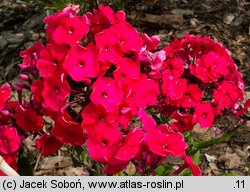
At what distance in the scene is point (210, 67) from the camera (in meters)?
1.62

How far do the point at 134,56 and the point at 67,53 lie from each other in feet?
0.70

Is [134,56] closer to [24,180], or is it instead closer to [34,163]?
[24,180]

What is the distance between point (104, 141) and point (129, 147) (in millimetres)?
81

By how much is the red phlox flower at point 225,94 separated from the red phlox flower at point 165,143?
329 millimetres

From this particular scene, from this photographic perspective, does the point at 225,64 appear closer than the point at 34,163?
Yes

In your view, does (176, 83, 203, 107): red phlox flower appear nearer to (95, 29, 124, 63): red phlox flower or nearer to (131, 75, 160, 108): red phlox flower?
(131, 75, 160, 108): red phlox flower

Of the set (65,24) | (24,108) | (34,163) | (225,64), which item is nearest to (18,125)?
(24,108)

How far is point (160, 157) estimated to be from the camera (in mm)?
1471

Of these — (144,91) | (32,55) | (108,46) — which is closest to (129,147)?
(144,91)

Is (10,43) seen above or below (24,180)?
below

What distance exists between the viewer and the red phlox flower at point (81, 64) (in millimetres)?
1402

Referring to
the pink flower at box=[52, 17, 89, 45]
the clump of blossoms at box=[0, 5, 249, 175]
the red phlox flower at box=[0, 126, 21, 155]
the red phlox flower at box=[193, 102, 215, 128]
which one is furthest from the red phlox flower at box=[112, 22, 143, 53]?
the red phlox flower at box=[0, 126, 21, 155]

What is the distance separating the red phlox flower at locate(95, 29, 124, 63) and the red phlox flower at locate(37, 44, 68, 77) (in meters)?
0.11

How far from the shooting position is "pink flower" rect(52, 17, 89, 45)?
57.1 inches
